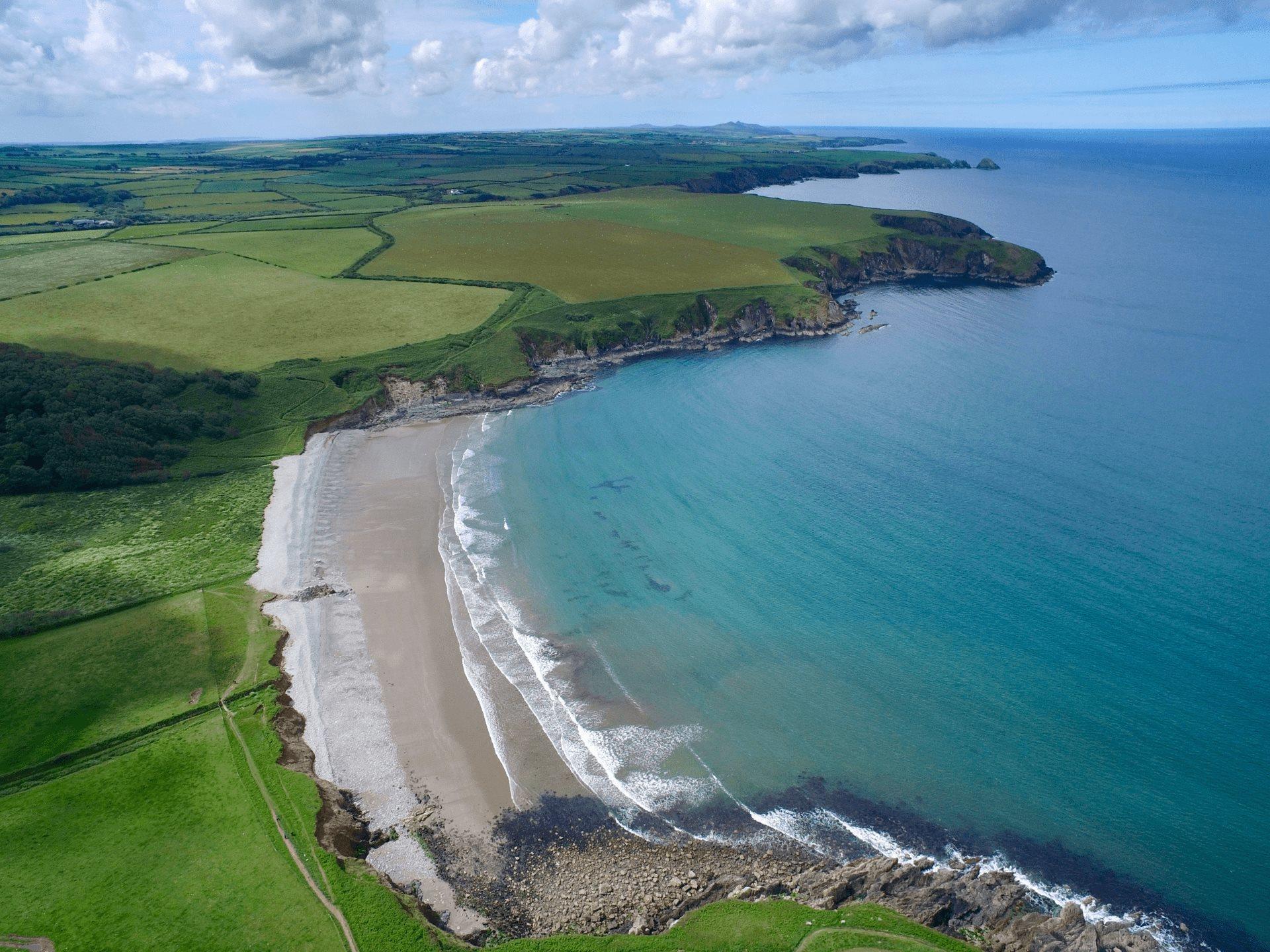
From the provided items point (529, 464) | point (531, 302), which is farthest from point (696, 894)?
point (531, 302)

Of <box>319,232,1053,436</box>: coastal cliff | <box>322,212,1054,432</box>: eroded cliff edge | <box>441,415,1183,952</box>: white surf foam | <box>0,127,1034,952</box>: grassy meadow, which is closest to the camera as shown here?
<box>0,127,1034,952</box>: grassy meadow

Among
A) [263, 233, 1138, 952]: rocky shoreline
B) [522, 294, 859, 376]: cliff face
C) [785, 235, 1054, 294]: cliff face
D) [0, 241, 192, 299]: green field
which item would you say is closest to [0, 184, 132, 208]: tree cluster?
[0, 241, 192, 299]: green field

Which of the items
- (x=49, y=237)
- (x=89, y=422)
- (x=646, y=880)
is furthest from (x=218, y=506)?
(x=49, y=237)

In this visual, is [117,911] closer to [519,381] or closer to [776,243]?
[519,381]

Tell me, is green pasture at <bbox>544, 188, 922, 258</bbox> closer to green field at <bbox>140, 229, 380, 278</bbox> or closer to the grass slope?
green field at <bbox>140, 229, 380, 278</bbox>

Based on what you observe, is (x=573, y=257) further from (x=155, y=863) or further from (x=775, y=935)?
(x=775, y=935)

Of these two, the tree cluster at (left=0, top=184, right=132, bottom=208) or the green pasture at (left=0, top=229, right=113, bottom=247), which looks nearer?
the green pasture at (left=0, top=229, right=113, bottom=247)
